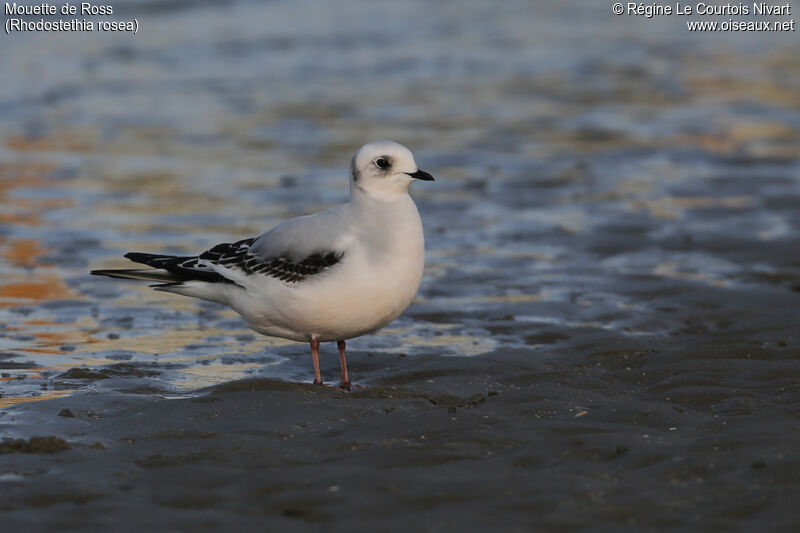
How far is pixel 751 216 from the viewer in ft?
41.1

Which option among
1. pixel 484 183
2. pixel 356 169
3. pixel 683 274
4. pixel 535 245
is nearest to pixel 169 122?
pixel 484 183

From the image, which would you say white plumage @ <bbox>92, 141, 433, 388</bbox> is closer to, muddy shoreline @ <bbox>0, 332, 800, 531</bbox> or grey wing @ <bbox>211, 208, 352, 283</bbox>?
grey wing @ <bbox>211, 208, 352, 283</bbox>

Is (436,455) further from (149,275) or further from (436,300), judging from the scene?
(436,300)

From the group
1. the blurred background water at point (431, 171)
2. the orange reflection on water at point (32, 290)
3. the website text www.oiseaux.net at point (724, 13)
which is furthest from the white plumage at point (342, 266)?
the website text www.oiseaux.net at point (724, 13)

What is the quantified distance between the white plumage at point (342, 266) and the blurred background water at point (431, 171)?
0.67m

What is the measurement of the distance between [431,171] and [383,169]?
7371mm

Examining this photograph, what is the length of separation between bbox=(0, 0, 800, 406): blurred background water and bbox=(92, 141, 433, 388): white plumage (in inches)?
26.4

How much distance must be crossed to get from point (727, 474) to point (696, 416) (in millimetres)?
1073

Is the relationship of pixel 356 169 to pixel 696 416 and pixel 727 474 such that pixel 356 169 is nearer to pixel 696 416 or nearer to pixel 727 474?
pixel 696 416

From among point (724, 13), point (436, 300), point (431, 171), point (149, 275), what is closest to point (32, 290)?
point (149, 275)

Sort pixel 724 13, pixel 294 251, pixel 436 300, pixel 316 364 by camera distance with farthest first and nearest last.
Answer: pixel 724 13
pixel 436 300
pixel 316 364
pixel 294 251

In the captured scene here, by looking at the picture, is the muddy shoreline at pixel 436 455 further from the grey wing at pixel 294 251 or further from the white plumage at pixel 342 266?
the grey wing at pixel 294 251

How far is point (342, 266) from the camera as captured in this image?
7.39 m

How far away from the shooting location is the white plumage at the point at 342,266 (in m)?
7.39
